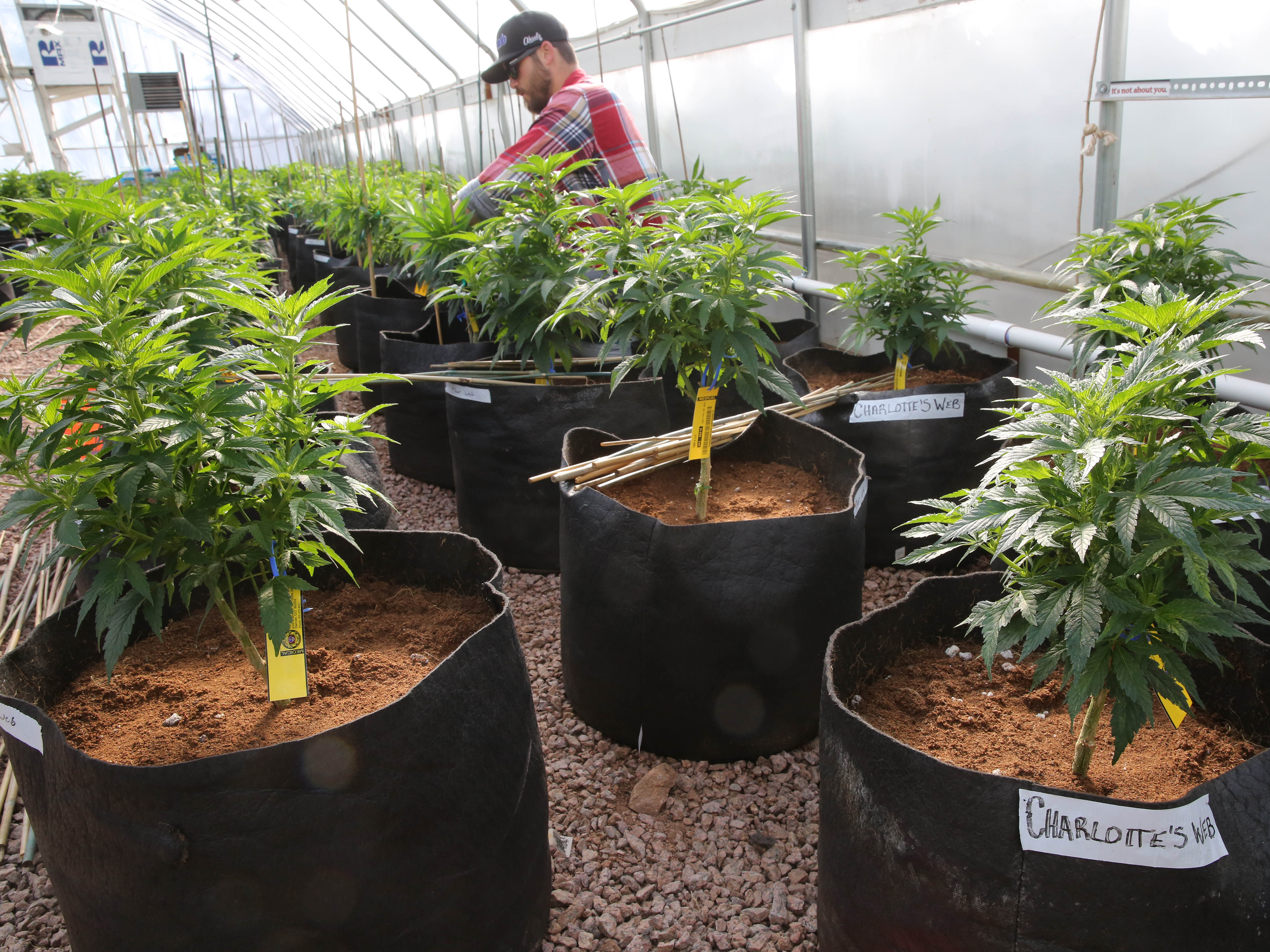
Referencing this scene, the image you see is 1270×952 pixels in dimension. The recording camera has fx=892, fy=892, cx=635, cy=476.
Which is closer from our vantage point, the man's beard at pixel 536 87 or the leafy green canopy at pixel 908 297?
the leafy green canopy at pixel 908 297

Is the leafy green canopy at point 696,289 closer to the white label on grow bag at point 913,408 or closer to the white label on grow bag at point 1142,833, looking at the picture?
the white label on grow bag at point 913,408

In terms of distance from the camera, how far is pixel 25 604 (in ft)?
9.42

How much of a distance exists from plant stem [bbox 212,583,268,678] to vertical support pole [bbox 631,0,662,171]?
16.8 ft

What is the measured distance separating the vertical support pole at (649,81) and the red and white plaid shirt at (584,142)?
7.03 feet

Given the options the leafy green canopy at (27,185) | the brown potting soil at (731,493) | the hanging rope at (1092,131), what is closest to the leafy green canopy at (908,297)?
the hanging rope at (1092,131)

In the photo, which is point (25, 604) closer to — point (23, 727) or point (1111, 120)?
point (23, 727)

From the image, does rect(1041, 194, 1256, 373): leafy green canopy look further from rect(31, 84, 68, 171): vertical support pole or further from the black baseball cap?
rect(31, 84, 68, 171): vertical support pole

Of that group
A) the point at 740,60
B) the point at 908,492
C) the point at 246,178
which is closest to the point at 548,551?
the point at 908,492

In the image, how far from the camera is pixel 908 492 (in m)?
3.02

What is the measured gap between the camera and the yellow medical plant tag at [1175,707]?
1237 mm

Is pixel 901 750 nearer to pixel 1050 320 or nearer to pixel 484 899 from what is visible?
pixel 484 899

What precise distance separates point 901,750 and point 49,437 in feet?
4.26

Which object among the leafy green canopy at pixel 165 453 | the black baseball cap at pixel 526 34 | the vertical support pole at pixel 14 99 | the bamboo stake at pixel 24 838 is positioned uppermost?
the vertical support pole at pixel 14 99

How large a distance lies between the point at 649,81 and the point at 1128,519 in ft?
19.5
